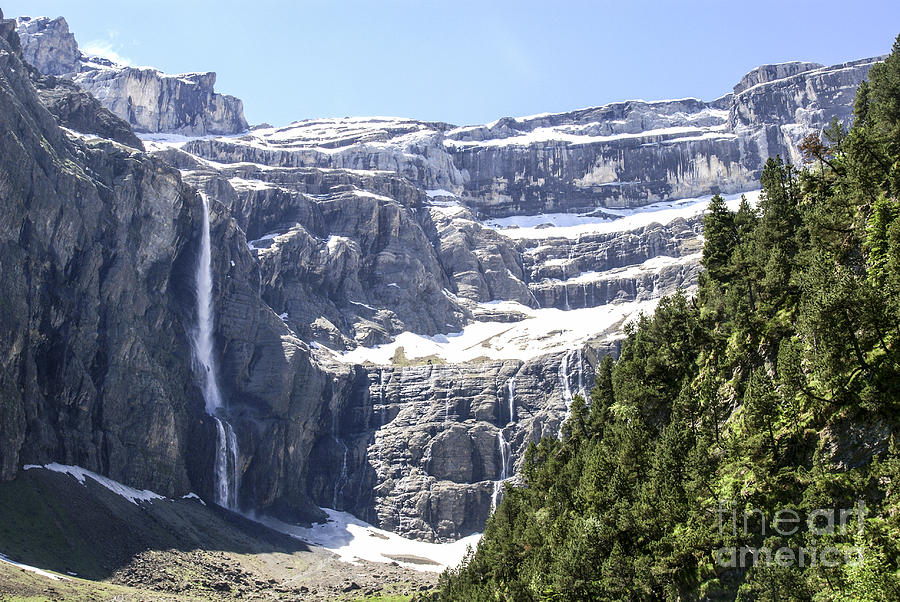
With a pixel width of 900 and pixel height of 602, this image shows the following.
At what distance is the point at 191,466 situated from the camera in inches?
6309

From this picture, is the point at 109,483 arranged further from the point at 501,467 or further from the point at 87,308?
the point at 501,467

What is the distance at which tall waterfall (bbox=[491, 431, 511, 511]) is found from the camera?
587 feet

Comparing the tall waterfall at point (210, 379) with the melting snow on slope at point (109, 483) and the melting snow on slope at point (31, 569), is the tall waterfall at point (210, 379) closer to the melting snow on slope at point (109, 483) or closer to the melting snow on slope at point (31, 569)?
the melting snow on slope at point (109, 483)

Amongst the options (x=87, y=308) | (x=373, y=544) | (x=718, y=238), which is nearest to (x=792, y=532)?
(x=718, y=238)

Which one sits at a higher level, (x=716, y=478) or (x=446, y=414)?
(x=716, y=478)

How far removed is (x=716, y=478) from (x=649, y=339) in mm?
27331

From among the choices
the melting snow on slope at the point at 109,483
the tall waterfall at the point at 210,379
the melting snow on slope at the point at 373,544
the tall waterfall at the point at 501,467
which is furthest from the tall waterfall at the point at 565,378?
the melting snow on slope at the point at 109,483

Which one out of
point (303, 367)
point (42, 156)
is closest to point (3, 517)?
point (42, 156)

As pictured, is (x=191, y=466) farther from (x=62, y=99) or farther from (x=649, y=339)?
(x=649, y=339)

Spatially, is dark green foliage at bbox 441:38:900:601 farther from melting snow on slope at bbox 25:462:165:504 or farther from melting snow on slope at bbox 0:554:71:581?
melting snow on slope at bbox 25:462:165:504

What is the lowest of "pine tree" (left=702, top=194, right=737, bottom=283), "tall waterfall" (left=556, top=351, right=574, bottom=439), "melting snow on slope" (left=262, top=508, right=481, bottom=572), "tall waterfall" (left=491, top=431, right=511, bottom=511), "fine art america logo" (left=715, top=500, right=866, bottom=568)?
"melting snow on slope" (left=262, top=508, right=481, bottom=572)

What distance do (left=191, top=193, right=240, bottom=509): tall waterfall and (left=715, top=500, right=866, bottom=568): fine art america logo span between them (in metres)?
135

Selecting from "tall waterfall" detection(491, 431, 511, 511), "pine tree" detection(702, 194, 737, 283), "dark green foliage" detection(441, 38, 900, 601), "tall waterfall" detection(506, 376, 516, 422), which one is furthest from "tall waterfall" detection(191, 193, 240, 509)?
"pine tree" detection(702, 194, 737, 283)

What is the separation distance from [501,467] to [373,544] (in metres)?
33.4
